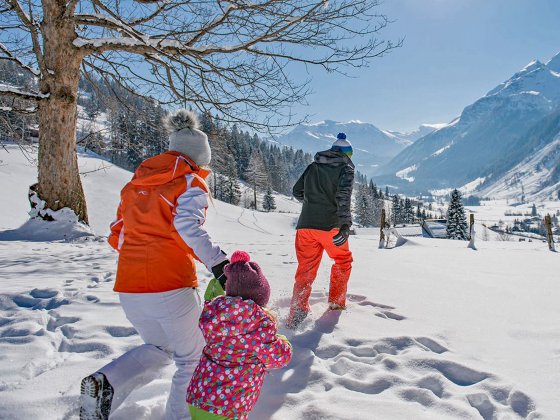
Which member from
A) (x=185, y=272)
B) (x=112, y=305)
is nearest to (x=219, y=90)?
(x=112, y=305)

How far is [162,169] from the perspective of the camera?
197cm

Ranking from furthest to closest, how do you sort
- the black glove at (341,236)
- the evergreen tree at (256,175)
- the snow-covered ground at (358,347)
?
the evergreen tree at (256,175) → the black glove at (341,236) → the snow-covered ground at (358,347)

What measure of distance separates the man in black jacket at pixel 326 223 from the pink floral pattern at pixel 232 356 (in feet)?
5.33

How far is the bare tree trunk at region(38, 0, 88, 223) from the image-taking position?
6.52 m

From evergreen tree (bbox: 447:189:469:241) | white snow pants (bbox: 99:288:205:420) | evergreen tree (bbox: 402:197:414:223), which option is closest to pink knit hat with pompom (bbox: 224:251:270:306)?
white snow pants (bbox: 99:288:205:420)

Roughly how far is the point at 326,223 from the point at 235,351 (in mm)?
1965

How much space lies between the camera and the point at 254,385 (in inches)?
69.9

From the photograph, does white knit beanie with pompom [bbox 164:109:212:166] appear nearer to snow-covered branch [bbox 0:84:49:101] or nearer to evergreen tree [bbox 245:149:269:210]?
snow-covered branch [bbox 0:84:49:101]

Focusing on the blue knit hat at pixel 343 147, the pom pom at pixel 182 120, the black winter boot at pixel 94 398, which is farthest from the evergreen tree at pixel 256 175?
the black winter boot at pixel 94 398

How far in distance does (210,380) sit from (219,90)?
6.03 meters

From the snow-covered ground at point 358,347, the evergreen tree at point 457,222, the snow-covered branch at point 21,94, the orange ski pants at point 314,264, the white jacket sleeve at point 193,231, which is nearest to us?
the white jacket sleeve at point 193,231

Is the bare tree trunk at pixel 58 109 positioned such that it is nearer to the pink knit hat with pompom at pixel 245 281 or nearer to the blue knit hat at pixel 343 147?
the blue knit hat at pixel 343 147

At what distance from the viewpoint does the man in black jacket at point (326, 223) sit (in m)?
3.45

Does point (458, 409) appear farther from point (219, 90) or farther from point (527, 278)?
point (219, 90)
